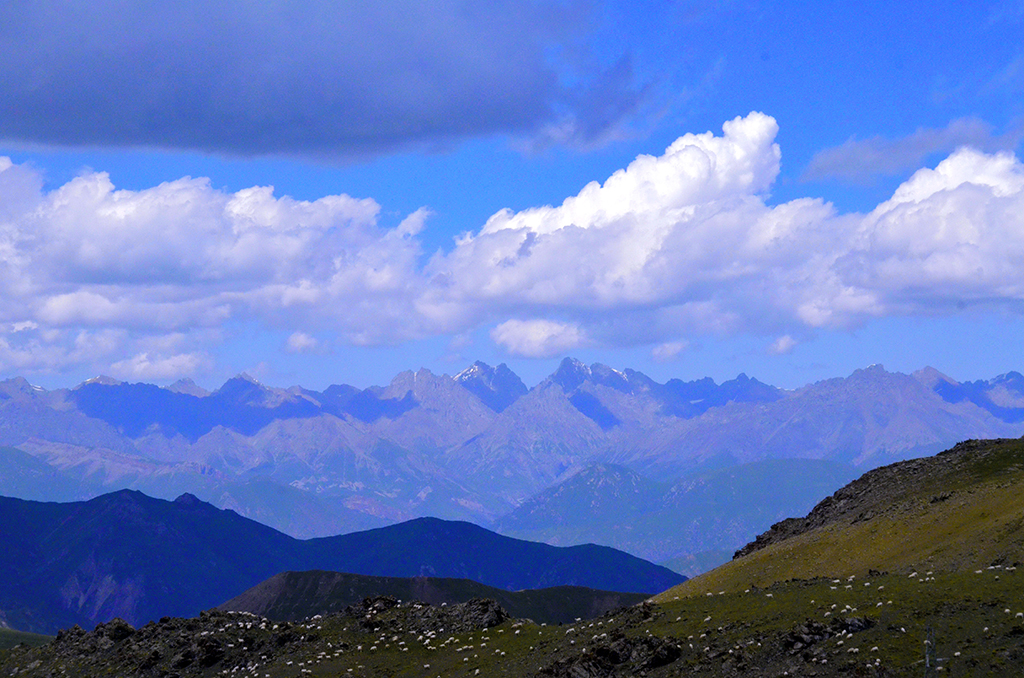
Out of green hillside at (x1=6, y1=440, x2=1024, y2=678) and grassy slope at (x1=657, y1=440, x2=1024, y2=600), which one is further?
grassy slope at (x1=657, y1=440, x2=1024, y2=600)

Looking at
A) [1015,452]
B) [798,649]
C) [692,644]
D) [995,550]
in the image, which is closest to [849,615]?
[798,649]

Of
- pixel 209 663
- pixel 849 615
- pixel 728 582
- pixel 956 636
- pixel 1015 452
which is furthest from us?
pixel 1015 452

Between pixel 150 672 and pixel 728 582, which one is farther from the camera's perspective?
pixel 728 582

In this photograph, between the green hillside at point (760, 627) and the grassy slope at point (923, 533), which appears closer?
the green hillside at point (760, 627)

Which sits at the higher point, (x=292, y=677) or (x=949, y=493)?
(x=949, y=493)

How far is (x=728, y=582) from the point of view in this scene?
100000mm

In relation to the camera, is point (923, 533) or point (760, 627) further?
point (923, 533)

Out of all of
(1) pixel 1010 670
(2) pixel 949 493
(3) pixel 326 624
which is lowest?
(1) pixel 1010 670

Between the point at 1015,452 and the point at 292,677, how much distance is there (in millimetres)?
81103

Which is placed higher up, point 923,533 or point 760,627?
point 923,533

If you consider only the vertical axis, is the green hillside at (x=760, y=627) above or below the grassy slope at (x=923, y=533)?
below

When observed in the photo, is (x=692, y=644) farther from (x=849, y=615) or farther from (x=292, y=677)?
(x=292, y=677)

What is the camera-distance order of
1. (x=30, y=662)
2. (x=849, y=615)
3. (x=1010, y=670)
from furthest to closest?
(x=30, y=662) → (x=849, y=615) → (x=1010, y=670)

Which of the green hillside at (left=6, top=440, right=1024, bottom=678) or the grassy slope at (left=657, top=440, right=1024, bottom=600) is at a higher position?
the grassy slope at (left=657, top=440, right=1024, bottom=600)
